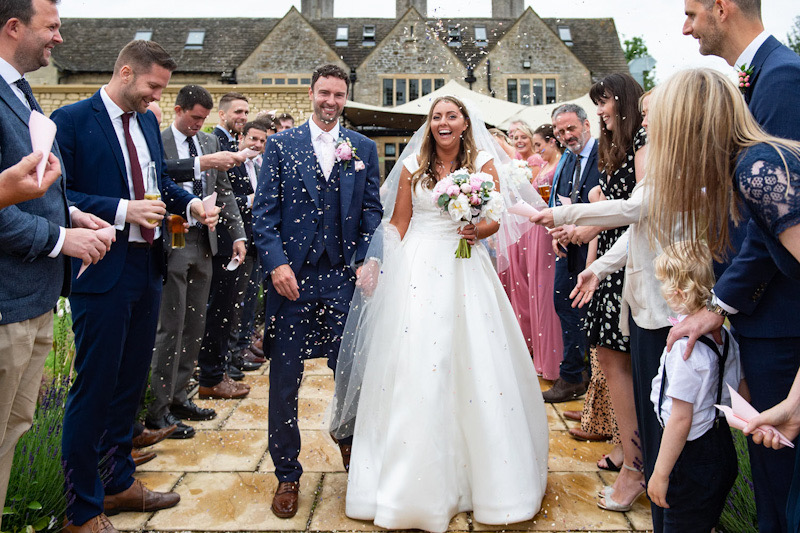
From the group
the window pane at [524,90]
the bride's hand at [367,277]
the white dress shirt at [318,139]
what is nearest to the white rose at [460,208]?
the bride's hand at [367,277]

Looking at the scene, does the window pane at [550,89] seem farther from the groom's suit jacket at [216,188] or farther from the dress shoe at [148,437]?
the dress shoe at [148,437]

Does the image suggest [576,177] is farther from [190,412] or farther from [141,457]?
[141,457]

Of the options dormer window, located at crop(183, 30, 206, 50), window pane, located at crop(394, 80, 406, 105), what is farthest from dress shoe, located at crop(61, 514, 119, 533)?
dormer window, located at crop(183, 30, 206, 50)

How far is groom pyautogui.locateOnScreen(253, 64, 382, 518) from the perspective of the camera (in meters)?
3.55

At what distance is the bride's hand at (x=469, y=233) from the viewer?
3654 millimetres

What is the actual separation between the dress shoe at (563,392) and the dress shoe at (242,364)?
3.13 m

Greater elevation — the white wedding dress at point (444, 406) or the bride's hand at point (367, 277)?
the bride's hand at point (367, 277)

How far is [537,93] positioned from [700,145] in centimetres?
2965

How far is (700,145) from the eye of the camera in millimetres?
1992

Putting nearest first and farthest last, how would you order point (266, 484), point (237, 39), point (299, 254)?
point (299, 254) < point (266, 484) < point (237, 39)

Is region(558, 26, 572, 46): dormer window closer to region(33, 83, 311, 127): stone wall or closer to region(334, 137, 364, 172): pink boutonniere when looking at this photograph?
region(33, 83, 311, 127): stone wall

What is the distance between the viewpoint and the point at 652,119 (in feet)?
6.97

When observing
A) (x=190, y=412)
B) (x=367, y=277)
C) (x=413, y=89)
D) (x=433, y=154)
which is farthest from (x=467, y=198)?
(x=413, y=89)

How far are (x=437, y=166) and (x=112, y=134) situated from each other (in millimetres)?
1949
